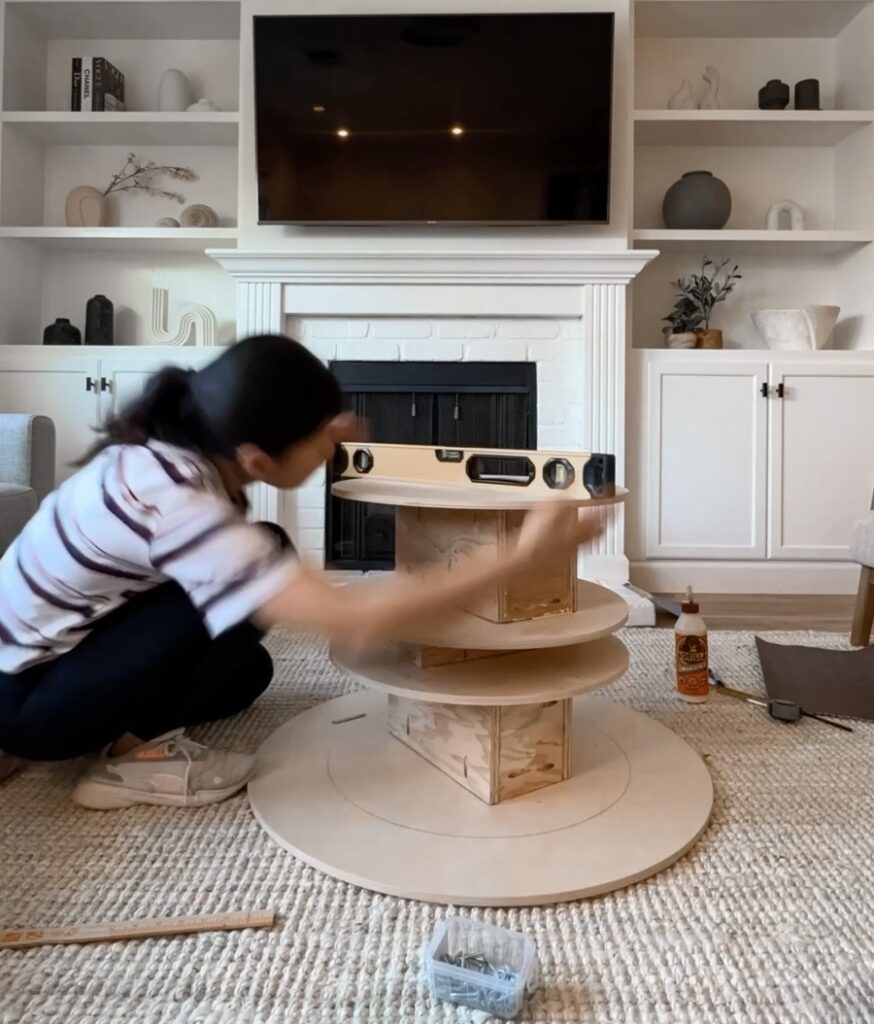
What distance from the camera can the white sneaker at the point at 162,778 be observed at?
3.69 ft

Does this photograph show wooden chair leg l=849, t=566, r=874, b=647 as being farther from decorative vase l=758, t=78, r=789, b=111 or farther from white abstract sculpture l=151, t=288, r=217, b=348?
white abstract sculpture l=151, t=288, r=217, b=348

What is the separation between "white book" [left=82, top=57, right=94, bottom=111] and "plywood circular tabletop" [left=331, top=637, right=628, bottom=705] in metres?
2.69

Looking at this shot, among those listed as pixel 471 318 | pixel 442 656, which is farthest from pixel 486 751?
pixel 471 318

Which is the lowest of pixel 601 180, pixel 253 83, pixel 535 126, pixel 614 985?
pixel 614 985

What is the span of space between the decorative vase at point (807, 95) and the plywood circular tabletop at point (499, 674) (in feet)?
8.46

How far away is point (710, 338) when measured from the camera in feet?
9.23

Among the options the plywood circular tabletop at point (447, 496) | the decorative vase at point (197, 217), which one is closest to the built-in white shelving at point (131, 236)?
the decorative vase at point (197, 217)

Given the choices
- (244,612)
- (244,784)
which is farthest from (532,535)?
(244,784)

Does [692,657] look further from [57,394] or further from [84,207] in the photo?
[84,207]

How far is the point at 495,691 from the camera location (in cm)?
104

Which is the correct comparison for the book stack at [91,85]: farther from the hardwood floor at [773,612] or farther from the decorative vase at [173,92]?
the hardwood floor at [773,612]

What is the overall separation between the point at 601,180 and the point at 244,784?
228 centimetres

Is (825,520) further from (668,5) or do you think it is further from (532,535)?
(532,535)

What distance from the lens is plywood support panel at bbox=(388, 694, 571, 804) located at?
1.10 meters
